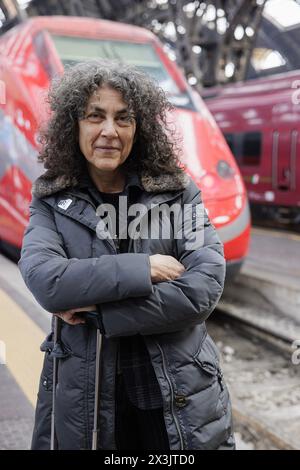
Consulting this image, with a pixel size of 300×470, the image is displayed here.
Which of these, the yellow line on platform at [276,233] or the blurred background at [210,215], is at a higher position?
the blurred background at [210,215]

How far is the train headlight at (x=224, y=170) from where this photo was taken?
14.8ft

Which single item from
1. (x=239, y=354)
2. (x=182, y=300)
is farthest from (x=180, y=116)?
(x=182, y=300)

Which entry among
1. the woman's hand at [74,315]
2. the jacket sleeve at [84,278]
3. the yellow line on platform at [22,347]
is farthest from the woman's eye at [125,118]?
the yellow line on platform at [22,347]

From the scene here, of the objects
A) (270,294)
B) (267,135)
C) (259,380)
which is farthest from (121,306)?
(267,135)

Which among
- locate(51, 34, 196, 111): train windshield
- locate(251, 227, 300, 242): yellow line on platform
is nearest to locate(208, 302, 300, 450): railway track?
locate(51, 34, 196, 111): train windshield

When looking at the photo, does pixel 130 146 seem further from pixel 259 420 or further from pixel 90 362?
pixel 259 420

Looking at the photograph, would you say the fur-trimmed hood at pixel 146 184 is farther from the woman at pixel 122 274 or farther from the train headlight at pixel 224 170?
the train headlight at pixel 224 170

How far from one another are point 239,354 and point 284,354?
0.38 m

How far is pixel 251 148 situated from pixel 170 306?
353 inches

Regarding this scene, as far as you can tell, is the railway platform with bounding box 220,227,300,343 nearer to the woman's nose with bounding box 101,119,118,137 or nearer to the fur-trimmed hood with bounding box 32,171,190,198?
the fur-trimmed hood with bounding box 32,171,190,198

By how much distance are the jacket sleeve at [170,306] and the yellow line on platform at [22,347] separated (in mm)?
1019

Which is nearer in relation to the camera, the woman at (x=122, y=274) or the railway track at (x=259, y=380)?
the woman at (x=122, y=274)

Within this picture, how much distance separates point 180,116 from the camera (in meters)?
4.61

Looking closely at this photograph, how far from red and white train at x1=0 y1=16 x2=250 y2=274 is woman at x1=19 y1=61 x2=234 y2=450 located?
2.57m
